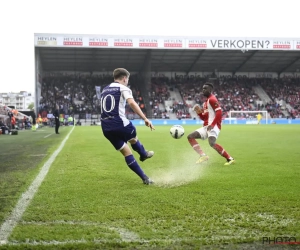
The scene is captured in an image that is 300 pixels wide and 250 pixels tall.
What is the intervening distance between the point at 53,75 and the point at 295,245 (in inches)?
2055

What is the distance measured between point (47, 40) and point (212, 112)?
36205 millimetres

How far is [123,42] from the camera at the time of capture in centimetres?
4238

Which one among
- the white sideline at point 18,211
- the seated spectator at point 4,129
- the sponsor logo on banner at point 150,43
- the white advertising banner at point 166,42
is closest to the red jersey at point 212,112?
the white sideline at point 18,211

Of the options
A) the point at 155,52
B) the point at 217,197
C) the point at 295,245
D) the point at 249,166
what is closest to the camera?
the point at 295,245

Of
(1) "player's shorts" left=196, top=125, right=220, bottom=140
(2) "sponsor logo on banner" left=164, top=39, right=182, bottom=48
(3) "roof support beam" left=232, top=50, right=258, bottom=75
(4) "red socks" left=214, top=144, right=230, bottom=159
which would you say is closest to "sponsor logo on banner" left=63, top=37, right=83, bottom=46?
(2) "sponsor logo on banner" left=164, top=39, right=182, bottom=48

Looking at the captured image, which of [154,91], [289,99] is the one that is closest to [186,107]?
[154,91]

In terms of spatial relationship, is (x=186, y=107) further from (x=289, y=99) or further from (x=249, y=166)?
(x=249, y=166)

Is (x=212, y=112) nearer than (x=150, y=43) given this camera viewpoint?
Yes

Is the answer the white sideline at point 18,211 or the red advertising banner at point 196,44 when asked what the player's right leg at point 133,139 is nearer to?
the white sideline at point 18,211

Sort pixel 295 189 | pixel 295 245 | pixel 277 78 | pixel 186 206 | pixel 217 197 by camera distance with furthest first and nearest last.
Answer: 1. pixel 277 78
2. pixel 295 189
3. pixel 217 197
4. pixel 186 206
5. pixel 295 245

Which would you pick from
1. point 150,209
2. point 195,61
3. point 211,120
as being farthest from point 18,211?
point 195,61

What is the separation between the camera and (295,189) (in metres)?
5.15

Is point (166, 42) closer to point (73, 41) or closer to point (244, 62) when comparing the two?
point (73, 41)

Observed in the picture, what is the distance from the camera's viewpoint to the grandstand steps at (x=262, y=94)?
5188cm
